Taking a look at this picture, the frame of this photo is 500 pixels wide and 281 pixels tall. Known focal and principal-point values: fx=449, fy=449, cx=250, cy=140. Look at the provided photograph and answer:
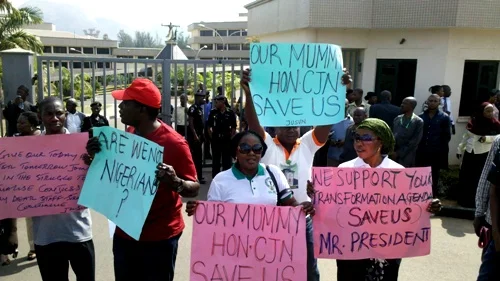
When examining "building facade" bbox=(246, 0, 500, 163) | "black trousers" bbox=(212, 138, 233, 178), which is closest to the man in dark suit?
"building facade" bbox=(246, 0, 500, 163)

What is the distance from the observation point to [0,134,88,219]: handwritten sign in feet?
10.1

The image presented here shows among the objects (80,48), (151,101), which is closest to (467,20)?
(151,101)

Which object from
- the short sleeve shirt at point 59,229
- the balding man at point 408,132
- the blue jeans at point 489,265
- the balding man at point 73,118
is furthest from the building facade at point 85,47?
the blue jeans at point 489,265

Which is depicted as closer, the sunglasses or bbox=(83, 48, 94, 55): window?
the sunglasses

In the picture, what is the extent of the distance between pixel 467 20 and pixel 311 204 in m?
7.43

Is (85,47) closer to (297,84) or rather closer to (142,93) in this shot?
(297,84)

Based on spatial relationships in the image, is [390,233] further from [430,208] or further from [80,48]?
[80,48]

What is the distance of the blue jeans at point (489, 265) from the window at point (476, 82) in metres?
7.33

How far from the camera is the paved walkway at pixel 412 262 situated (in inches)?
181

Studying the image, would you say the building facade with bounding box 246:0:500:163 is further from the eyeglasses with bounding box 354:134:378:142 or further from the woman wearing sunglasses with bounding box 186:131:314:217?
the woman wearing sunglasses with bounding box 186:131:314:217

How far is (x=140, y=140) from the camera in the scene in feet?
8.63

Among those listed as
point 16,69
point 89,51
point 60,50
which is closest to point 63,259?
point 16,69

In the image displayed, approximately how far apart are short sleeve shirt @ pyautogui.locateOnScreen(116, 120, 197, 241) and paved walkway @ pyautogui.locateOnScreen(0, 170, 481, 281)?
193 cm

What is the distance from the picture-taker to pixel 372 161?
3.13m
